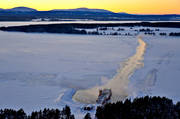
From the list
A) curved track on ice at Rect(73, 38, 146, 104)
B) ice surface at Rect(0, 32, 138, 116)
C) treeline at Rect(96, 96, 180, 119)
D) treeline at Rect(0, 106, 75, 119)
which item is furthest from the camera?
curved track on ice at Rect(73, 38, 146, 104)

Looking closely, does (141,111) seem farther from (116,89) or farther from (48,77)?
(48,77)

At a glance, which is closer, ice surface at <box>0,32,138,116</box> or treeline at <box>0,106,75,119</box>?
treeline at <box>0,106,75,119</box>

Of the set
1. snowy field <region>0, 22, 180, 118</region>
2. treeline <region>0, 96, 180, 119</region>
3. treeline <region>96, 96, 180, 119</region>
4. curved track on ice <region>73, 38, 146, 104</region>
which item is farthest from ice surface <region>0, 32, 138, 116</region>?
treeline <region>96, 96, 180, 119</region>

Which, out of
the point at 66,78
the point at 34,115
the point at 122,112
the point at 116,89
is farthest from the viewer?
the point at 66,78

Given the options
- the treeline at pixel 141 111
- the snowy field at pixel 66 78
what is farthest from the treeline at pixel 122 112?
the snowy field at pixel 66 78

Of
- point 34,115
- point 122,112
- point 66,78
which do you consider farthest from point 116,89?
point 34,115

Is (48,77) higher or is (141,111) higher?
(141,111)

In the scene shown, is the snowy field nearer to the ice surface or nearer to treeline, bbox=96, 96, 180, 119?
the ice surface

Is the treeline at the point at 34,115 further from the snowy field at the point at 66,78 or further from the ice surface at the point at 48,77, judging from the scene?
the ice surface at the point at 48,77

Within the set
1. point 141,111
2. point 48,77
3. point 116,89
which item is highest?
point 141,111

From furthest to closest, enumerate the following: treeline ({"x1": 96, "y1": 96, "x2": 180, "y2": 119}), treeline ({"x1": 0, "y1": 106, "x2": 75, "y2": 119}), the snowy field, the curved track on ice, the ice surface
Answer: the curved track on ice < the snowy field < the ice surface < treeline ({"x1": 96, "y1": 96, "x2": 180, "y2": 119}) < treeline ({"x1": 0, "y1": 106, "x2": 75, "y2": 119})
